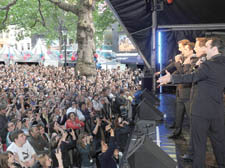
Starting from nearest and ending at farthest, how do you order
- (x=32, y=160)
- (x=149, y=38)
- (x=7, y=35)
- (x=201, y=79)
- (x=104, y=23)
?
1. (x=201, y=79)
2. (x=32, y=160)
3. (x=149, y=38)
4. (x=104, y=23)
5. (x=7, y=35)

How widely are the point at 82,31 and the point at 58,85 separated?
5.02 meters

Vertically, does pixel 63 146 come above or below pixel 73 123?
below

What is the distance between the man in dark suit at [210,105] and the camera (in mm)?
2876

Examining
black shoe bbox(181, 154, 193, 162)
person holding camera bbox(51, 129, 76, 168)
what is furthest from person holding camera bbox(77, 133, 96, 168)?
black shoe bbox(181, 154, 193, 162)

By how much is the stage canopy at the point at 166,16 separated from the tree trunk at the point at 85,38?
31.3ft

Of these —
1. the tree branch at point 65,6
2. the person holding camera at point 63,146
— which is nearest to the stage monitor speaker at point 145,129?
the person holding camera at point 63,146

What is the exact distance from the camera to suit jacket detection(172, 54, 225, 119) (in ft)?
9.33

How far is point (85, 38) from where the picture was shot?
55.3 ft

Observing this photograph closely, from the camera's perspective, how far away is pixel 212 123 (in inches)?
116

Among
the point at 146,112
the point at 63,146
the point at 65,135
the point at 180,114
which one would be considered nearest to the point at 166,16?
the point at 146,112

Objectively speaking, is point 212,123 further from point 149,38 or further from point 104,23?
point 104,23

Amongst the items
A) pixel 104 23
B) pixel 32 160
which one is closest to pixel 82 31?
pixel 104 23

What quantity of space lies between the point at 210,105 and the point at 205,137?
1.19 feet

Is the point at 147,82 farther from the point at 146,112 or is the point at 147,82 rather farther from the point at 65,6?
the point at 65,6
